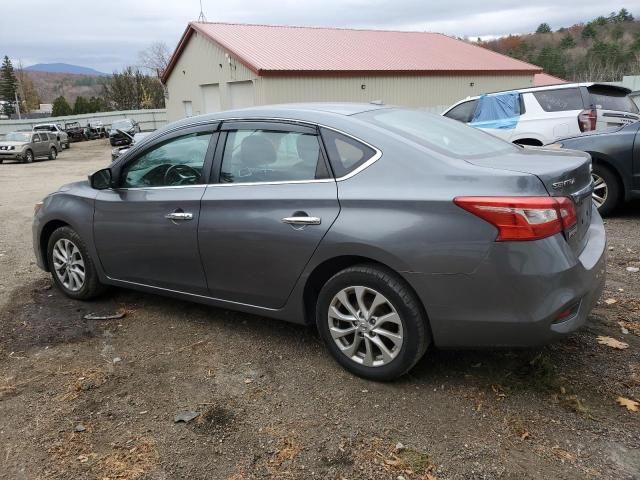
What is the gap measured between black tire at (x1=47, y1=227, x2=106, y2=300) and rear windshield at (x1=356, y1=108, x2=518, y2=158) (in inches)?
103

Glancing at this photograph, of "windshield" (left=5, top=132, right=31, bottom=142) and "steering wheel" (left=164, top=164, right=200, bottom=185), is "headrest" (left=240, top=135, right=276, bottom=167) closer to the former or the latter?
"steering wheel" (left=164, top=164, right=200, bottom=185)

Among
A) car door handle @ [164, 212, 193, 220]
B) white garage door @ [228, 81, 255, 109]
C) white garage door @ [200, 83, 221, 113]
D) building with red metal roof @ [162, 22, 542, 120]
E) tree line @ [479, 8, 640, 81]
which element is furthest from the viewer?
tree line @ [479, 8, 640, 81]

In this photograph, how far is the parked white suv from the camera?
8289mm

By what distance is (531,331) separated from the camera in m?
2.78

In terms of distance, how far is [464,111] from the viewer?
421 inches

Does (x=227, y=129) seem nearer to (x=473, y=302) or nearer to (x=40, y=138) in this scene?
(x=473, y=302)

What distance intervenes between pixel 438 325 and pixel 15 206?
10853 mm

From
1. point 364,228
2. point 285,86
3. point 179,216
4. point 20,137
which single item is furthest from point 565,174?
point 20,137

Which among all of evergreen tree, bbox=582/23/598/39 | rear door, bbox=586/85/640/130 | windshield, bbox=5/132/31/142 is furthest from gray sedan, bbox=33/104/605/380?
evergreen tree, bbox=582/23/598/39

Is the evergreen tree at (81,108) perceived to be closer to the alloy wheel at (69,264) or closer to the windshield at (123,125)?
the windshield at (123,125)

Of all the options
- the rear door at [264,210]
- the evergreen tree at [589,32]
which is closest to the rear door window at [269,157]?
the rear door at [264,210]

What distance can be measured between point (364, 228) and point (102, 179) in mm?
2402

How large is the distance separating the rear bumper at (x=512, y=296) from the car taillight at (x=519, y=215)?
5cm

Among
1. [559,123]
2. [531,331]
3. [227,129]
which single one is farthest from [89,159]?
[531,331]
